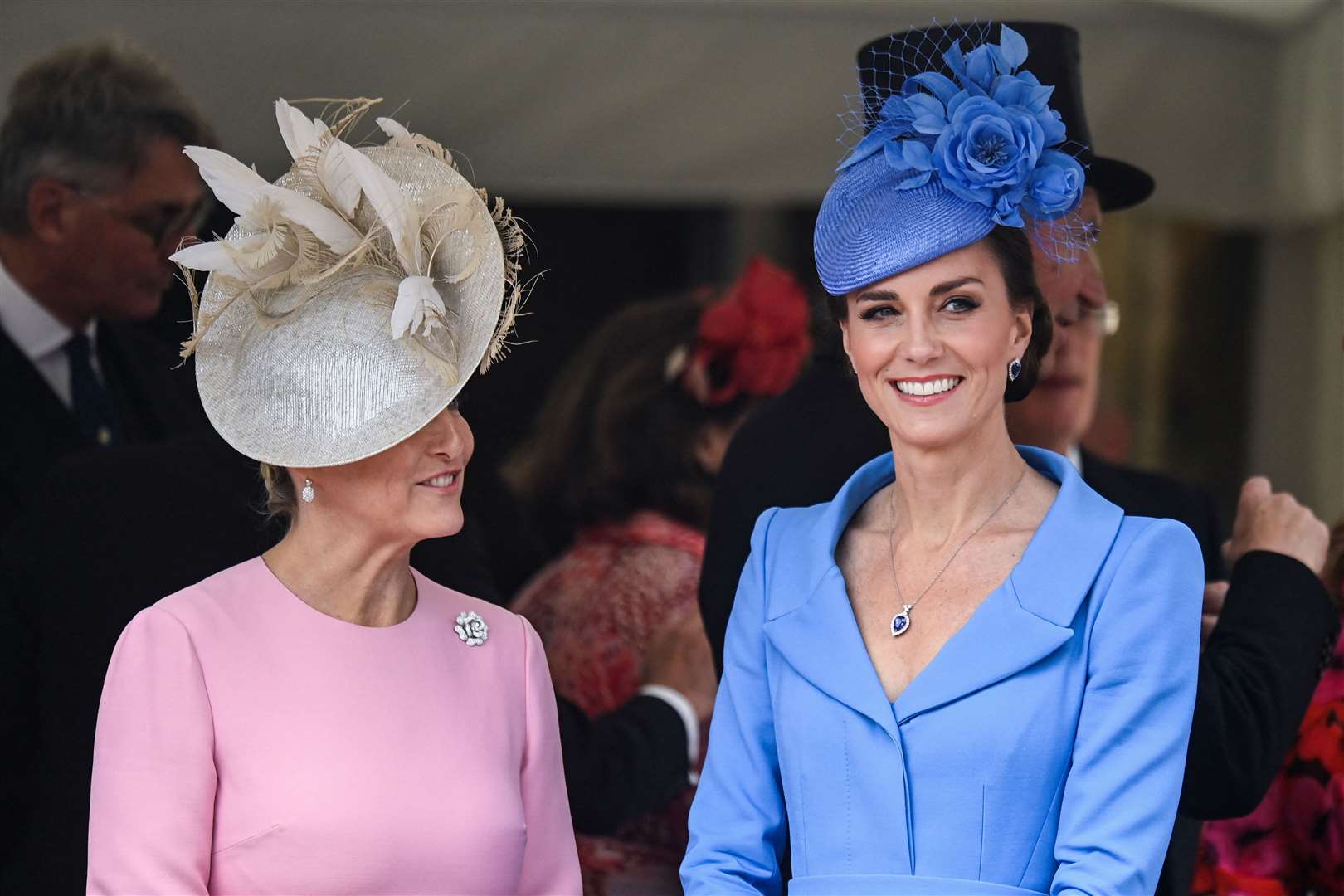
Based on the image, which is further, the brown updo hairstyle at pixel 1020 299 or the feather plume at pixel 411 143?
the feather plume at pixel 411 143

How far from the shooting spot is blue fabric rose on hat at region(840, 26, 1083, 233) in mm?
2203

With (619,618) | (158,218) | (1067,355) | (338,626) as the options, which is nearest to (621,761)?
(619,618)

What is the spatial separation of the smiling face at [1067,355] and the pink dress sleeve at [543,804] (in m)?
0.92

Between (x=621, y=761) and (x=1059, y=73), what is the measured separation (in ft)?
4.95

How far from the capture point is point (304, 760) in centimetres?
218

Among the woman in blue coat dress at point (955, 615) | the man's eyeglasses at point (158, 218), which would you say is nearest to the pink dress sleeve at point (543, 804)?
the woman in blue coat dress at point (955, 615)

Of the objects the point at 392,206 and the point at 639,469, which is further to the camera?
the point at 639,469

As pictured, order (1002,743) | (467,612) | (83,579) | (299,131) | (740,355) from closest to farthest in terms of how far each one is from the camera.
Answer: (1002,743) → (299,131) → (467,612) → (83,579) → (740,355)

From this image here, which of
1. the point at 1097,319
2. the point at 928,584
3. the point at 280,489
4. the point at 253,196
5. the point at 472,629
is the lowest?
the point at 472,629

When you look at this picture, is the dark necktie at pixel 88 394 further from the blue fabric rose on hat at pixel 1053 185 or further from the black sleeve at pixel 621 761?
the blue fabric rose on hat at pixel 1053 185

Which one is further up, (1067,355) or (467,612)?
(1067,355)

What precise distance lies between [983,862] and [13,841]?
1707 mm

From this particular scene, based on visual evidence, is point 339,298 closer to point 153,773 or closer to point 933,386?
point 153,773

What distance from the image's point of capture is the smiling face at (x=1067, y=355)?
8.77ft
